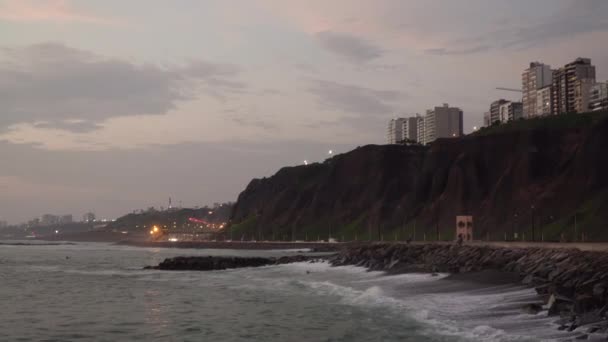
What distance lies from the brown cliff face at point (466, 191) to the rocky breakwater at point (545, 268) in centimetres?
2846

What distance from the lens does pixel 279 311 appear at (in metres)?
36.1

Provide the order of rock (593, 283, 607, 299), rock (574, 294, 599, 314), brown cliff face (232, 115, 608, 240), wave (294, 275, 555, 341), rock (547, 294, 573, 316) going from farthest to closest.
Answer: brown cliff face (232, 115, 608, 240) → rock (547, 294, 573, 316) → rock (593, 283, 607, 299) → rock (574, 294, 599, 314) → wave (294, 275, 555, 341)

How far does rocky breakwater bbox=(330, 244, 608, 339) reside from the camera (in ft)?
82.4

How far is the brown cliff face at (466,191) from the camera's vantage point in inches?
4037

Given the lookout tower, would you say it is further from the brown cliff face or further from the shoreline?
the shoreline

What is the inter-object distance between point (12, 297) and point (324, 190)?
130m

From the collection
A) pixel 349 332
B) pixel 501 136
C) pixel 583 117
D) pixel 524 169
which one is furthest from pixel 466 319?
pixel 583 117

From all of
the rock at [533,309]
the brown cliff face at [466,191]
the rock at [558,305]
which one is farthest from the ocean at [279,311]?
the brown cliff face at [466,191]

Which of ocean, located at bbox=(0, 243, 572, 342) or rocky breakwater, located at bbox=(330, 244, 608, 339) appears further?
ocean, located at bbox=(0, 243, 572, 342)

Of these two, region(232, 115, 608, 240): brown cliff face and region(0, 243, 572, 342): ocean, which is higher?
region(232, 115, 608, 240): brown cliff face

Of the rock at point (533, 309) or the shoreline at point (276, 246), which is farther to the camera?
the shoreline at point (276, 246)

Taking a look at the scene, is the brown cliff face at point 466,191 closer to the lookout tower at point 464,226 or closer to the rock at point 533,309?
the lookout tower at point 464,226

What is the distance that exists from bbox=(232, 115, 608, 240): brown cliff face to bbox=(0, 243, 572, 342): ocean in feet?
160

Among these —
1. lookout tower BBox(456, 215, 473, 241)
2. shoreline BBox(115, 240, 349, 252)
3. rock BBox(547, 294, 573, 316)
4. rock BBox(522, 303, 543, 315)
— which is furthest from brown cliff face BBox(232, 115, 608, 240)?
rock BBox(547, 294, 573, 316)
